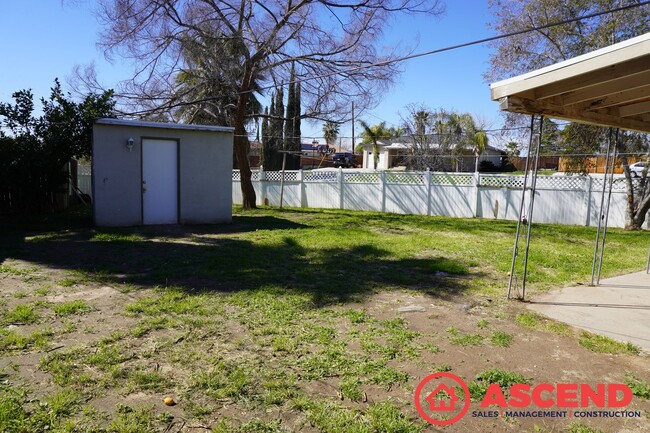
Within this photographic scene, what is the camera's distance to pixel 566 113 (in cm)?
512

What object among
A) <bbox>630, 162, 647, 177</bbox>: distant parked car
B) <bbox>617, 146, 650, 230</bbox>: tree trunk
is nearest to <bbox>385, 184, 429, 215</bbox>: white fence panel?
<bbox>617, 146, 650, 230</bbox>: tree trunk

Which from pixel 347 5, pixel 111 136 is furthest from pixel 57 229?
pixel 347 5

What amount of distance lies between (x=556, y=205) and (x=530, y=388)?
12153mm

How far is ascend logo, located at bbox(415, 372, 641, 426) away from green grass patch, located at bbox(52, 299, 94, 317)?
11.1 ft

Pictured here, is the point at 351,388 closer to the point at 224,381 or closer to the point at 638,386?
the point at 224,381

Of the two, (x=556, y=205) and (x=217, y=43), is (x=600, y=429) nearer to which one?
(x=556, y=205)

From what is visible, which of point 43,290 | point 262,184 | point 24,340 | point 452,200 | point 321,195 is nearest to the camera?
point 24,340

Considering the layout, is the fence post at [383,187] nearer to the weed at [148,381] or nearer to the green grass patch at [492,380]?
the green grass patch at [492,380]

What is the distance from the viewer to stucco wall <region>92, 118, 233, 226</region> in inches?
401

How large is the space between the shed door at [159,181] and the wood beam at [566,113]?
8.52 meters

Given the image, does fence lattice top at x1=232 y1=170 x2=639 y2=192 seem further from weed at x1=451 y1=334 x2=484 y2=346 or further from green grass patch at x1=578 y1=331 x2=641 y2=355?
weed at x1=451 y1=334 x2=484 y2=346

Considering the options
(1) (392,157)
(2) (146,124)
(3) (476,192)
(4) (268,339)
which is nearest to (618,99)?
(4) (268,339)

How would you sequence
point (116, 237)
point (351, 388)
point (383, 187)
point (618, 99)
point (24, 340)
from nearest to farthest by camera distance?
point (351, 388), point (24, 340), point (618, 99), point (116, 237), point (383, 187)

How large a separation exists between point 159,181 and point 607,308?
950cm
